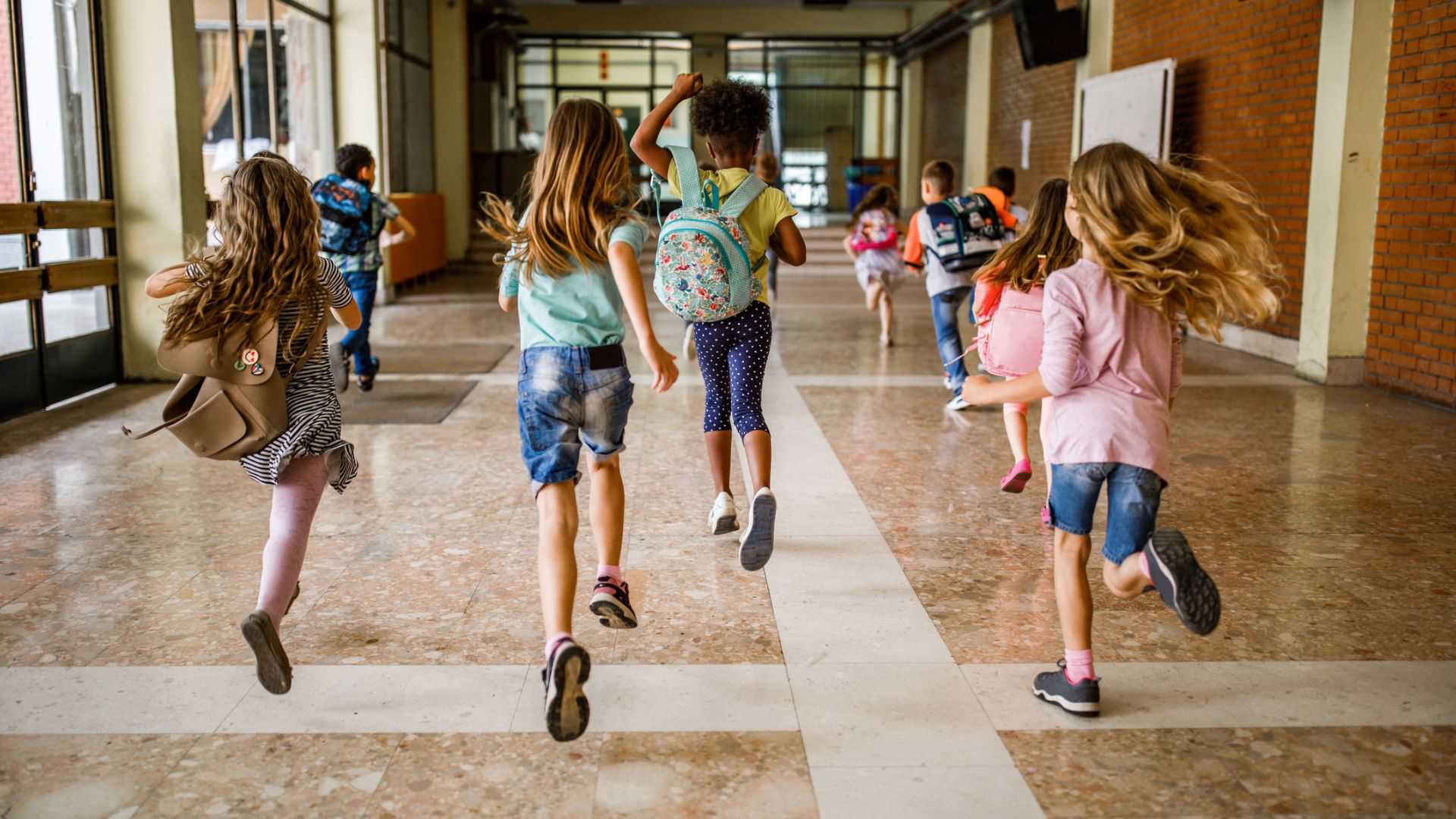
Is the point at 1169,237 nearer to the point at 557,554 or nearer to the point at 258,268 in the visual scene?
the point at 557,554

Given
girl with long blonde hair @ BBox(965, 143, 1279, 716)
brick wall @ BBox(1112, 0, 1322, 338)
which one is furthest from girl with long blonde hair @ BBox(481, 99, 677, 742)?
brick wall @ BBox(1112, 0, 1322, 338)

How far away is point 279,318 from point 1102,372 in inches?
79.1

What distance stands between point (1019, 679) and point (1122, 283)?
1063 mm

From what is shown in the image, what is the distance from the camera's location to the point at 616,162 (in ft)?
9.82

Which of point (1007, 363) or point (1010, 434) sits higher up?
point (1007, 363)

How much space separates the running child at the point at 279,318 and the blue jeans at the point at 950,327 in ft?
14.1

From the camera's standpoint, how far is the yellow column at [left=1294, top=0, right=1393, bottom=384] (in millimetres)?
7656

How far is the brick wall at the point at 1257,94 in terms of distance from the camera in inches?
339

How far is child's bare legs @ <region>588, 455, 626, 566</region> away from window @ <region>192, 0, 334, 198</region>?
6.10 meters

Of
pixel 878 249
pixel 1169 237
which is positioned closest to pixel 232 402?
pixel 1169 237

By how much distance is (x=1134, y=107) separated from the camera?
10773 mm

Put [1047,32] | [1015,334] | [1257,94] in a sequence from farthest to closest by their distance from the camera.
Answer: [1047,32]
[1257,94]
[1015,334]

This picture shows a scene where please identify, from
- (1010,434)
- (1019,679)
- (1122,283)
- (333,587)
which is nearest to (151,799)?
(333,587)

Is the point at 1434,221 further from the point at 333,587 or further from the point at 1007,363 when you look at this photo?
the point at 333,587
